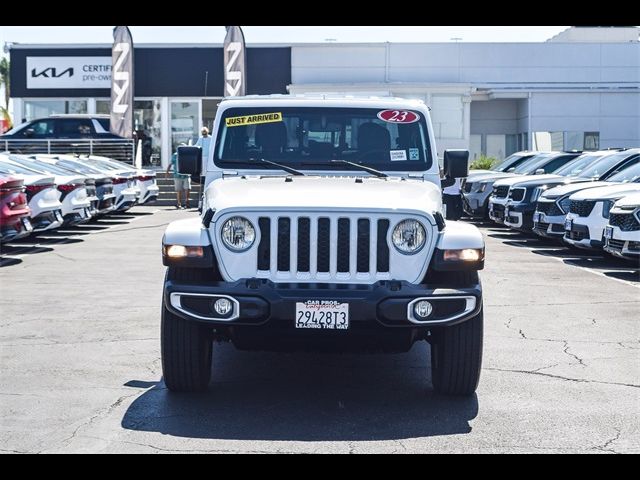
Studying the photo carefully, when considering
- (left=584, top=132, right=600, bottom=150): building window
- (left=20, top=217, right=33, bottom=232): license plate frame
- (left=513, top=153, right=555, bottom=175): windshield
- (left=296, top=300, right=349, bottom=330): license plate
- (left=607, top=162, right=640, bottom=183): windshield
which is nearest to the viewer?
(left=296, top=300, right=349, bottom=330): license plate

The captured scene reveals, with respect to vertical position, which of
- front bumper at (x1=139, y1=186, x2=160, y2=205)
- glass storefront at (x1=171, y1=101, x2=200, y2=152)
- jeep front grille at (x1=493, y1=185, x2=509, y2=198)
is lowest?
front bumper at (x1=139, y1=186, x2=160, y2=205)

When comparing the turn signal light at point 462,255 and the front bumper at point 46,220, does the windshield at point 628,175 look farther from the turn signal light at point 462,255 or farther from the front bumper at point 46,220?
the turn signal light at point 462,255

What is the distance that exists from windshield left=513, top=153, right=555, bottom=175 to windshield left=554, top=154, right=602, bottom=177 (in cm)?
185

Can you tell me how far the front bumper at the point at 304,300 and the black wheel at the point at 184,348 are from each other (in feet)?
0.66

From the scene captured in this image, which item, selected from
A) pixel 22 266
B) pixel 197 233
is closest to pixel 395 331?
pixel 197 233

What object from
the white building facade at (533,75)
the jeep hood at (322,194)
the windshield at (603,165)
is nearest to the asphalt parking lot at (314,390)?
the jeep hood at (322,194)

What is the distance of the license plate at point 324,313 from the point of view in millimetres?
6082

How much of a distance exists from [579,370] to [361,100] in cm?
264

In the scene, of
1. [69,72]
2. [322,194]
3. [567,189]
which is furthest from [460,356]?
[69,72]

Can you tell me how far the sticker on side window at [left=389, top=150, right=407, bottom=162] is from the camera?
26.1ft

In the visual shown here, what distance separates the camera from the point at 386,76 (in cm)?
3831

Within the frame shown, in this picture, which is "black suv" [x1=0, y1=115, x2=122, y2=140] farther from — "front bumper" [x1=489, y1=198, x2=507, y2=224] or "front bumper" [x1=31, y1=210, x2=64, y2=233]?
"front bumper" [x1=31, y1=210, x2=64, y2=233]

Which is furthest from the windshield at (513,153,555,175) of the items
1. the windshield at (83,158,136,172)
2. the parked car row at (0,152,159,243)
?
the windshield at (83,158,136,172)

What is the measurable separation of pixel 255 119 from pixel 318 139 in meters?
0.51
